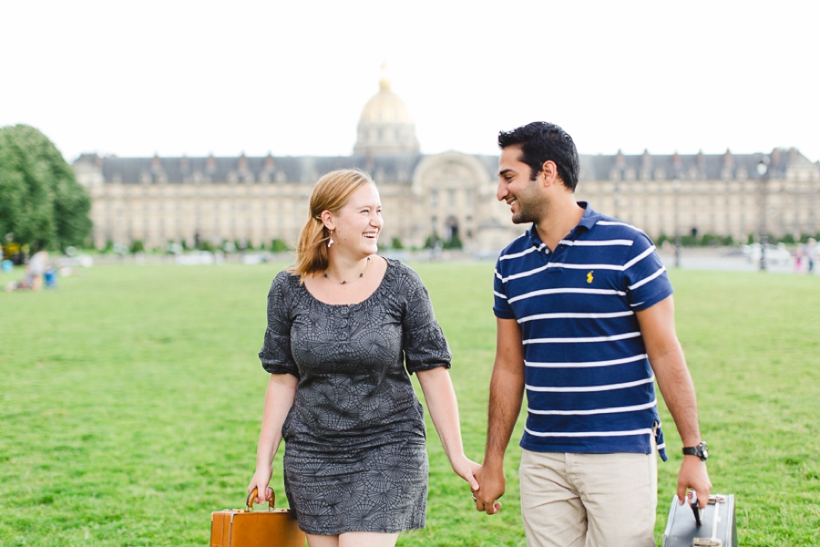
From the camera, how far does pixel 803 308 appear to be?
17.8m

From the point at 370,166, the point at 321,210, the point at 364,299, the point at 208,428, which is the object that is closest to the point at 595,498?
the point at 364,299

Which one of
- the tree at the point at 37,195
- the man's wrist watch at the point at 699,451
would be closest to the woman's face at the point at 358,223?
the man's wrist watch at the point at 699,451

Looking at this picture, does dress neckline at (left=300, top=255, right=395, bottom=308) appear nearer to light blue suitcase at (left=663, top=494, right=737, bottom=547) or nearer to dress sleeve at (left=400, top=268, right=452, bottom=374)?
dress sleeve at (left=400, top=268, right=452, bottom=374)

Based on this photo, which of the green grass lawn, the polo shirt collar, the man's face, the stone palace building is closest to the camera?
the polo shirt collar

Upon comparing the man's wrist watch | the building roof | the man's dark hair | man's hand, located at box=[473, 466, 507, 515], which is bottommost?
man's hand, located at box=[473, 466, 507, 515]

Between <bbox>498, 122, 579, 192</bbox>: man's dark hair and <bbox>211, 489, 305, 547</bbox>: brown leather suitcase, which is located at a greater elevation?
<bbox>498, 122, 579, 192</bbox>: man's dark hair

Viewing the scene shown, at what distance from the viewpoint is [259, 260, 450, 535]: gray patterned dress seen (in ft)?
→ 10.0

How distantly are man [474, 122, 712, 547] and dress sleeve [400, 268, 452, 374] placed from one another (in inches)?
13.7

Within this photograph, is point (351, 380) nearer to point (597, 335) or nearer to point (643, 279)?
point (597, 335)

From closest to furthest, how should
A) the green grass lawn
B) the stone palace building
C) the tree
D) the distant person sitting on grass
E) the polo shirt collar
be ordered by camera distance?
1. the polo shirt collar
2. the green grass lawn
3. the distant person sitting on grass
4. the tree
5. the stone palace building

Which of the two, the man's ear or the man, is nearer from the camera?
the man

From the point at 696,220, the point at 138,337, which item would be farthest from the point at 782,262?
the point at 696,220

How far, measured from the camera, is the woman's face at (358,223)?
→ 3.20 meters

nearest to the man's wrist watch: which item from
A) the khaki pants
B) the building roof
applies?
the khaki pants
